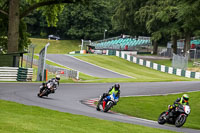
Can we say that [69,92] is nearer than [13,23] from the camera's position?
Yes

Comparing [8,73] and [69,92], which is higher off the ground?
[8,73]

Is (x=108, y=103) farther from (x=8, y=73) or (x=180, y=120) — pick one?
(x=8, y=73)

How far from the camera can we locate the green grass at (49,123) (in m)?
10.4

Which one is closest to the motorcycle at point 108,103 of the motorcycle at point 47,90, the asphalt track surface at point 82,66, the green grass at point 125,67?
the motorcycle at point 47,90

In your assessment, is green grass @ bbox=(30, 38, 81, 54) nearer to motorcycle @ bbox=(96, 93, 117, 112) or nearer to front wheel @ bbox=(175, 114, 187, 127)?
motorcycle @ bbox=(96, 93, 117, 112)

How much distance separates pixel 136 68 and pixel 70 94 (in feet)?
105

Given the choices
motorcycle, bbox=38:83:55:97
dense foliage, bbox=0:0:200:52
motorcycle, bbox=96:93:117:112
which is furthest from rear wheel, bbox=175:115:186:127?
dense foliage, bbox=0:0:200:52

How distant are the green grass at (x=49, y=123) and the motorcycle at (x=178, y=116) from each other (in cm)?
248

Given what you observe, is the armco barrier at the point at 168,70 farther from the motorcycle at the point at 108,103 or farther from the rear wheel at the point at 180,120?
the rear wheel at the point at 180,120

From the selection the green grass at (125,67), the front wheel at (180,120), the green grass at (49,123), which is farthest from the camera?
the green grass at (125,67)

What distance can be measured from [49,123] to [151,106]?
10.6 meters

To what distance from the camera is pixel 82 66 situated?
5112cm

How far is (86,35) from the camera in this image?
9175 centimetres

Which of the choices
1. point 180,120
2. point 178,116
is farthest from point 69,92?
point 180,120
